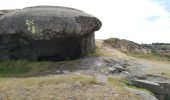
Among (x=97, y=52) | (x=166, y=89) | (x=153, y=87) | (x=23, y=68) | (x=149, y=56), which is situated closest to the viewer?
(x=153, y=87)

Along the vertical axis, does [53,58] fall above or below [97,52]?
below

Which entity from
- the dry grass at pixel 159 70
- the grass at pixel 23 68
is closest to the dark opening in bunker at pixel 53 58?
the grass at pixel 23 68

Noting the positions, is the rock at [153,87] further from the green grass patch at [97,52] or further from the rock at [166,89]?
the green grass patch at [97,52]

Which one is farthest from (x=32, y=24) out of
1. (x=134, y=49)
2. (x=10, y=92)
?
(x=134, y=49)

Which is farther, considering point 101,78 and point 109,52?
point 109,52

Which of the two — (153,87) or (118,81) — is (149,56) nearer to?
(153,87)

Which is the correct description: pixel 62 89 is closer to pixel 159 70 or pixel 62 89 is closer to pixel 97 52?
pixel 159 70

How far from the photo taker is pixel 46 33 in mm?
19156

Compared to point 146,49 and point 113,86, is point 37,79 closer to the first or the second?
point 113,86

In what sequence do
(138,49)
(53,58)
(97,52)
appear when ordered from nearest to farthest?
(53,58) → (97,52) → (138,49)

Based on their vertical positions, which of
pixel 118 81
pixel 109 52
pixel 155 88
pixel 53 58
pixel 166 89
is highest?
pixel 109 52

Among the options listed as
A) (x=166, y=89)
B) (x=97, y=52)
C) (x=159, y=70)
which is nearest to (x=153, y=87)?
(x=166, y=89)

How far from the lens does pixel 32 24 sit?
62.9ft

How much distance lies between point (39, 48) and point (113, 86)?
242 inches
